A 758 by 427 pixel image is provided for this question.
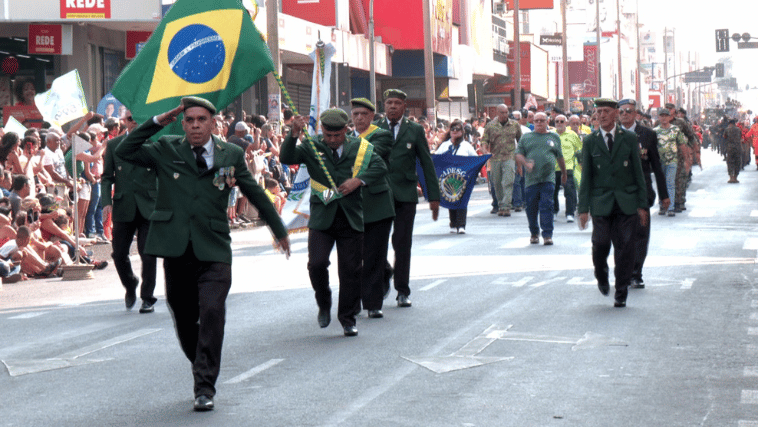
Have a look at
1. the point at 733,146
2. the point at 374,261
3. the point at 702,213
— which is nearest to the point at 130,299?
the point at 374,261

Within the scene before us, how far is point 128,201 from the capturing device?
1205 cm

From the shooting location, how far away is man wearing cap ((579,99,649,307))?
12.1 metres

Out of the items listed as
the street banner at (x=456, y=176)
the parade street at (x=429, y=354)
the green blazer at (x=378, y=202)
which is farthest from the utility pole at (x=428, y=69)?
the green blazer at (x=378, y=202)

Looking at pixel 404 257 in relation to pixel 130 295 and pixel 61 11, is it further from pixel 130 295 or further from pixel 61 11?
A: pixel 61 11

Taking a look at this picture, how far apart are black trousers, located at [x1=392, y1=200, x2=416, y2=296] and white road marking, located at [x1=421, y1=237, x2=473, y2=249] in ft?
20.9

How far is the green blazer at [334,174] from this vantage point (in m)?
10.2

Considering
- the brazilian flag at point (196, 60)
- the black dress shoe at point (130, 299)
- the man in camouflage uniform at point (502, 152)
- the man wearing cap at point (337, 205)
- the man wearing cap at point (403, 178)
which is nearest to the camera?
the brazilian flag at point (196, 60)

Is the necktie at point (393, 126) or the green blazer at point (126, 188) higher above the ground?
the necktie at point (393, 126)

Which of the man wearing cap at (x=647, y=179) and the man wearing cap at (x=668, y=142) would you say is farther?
the man wearing cap at (x=668, y=142)

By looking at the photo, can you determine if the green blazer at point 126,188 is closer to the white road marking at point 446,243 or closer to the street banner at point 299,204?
the street banner at point 299,204

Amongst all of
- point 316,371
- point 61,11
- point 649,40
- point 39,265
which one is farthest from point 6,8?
point 649,40

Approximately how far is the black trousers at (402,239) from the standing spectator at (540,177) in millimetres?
6289

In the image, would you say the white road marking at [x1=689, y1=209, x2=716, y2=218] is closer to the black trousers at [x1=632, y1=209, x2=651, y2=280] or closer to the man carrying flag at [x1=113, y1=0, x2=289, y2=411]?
the black trousers at [x1=632, y1=209, x2=651, y2=280]

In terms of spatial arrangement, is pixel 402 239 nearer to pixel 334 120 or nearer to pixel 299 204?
pixel 299 204
